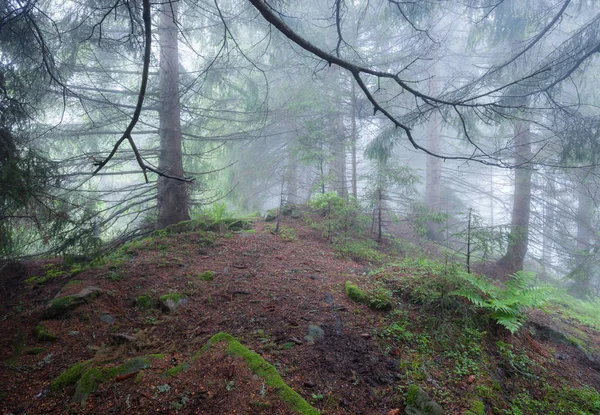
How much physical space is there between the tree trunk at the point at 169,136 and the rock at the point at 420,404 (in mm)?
6493

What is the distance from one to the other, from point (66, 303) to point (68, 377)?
1.30 m

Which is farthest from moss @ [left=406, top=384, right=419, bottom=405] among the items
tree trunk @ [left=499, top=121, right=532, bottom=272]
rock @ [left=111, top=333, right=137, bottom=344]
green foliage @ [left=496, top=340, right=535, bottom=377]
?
tree trunk @ [left=499, top=121, right=532, bottom=272]

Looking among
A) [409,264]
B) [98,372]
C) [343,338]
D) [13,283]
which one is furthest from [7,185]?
[409,264]

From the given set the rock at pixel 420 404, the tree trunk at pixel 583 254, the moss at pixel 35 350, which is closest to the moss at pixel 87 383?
the moss at pixel 35 350

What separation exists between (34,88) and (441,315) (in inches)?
291

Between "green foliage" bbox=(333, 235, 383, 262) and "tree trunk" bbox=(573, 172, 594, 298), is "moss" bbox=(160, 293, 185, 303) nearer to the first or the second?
"green foliage" bbox=(333, 235, 383, 262)

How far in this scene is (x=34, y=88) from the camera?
501cm

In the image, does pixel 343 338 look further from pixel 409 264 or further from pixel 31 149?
pixel 31 149

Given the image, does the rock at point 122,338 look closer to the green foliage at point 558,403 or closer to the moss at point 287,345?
the moss at point 287,345

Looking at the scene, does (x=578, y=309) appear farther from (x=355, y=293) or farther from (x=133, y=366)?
(x=133, y=366)

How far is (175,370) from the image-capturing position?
2.64 m

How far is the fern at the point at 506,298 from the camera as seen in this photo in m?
3.77

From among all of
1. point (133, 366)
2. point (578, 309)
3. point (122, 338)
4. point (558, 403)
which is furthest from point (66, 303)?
point (578, 309)

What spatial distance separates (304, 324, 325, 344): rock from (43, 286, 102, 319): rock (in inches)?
111
